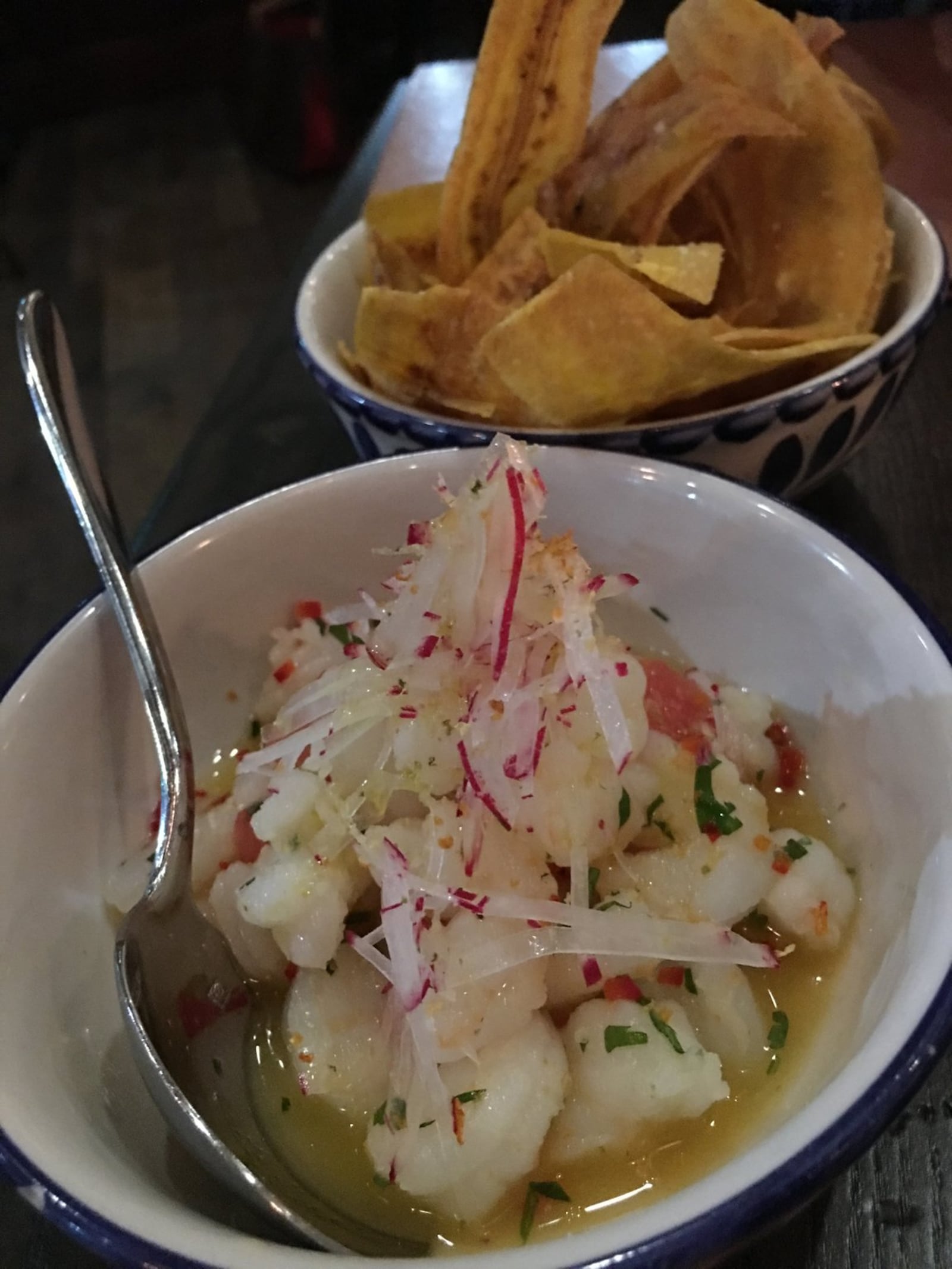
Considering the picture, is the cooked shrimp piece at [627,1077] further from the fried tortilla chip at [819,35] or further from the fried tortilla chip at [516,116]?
the fried tortilla chip at [819,35]

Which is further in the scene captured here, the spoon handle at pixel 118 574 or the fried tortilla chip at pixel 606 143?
the fried tortilla chip at pixel 606 143

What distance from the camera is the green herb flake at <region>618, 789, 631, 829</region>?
706 millimetres

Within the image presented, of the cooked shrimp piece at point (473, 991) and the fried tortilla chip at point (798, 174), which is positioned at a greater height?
the fried tortilla chip at point (798, 174)

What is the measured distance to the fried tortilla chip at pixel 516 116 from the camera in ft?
3.13

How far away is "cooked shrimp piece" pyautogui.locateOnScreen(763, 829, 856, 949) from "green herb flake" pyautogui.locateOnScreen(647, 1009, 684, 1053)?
0.42 ft

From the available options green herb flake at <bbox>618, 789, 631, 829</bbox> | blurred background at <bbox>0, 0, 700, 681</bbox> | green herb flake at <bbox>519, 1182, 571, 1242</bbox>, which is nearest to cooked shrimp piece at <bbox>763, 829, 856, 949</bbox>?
green herb flake at <bbox>618, 789, 631, 829</bbox>

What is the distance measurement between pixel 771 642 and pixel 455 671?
11.4 inches

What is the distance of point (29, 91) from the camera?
409cm

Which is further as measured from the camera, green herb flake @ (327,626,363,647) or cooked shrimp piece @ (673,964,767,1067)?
green herb flake @ (327,626,363,647)

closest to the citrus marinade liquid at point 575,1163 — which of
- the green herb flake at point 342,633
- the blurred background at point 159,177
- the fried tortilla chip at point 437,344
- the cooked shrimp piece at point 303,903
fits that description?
the cooked shrimp piece at point 303,903

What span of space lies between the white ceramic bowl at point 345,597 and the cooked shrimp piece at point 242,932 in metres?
0.09

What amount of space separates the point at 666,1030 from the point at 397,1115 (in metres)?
0.16

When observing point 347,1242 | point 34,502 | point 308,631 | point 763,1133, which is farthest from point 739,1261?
point 34,502

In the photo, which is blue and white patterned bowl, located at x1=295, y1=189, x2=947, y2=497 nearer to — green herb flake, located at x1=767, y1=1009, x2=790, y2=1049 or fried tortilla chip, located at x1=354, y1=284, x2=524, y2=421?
fried tortilla chip, located at x1=354, y1=284, x2=524, y2=421
